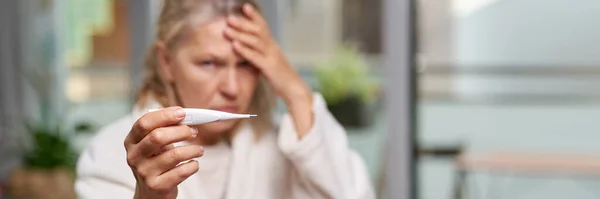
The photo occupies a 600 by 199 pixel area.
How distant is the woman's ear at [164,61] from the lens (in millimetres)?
546

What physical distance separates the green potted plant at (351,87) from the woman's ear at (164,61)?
1083 millimetres

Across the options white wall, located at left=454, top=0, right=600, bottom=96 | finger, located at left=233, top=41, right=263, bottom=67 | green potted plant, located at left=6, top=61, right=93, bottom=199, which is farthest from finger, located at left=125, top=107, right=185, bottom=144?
green potted plant, located at left=6, top=61, right=93, bottom=199

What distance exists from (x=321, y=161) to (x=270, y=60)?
9 cm

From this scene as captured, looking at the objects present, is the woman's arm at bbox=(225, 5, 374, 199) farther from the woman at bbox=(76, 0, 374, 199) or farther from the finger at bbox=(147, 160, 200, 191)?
the finger at bbox=(147, 160, 200, 191)

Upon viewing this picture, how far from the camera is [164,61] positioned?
1.81ft

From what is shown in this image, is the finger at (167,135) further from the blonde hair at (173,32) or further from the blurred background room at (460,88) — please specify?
the blurred background room at (460,88)

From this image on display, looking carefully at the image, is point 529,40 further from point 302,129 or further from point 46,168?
point 46,168

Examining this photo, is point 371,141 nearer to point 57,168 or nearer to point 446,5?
point 446,5

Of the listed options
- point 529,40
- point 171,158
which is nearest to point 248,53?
point 171,158

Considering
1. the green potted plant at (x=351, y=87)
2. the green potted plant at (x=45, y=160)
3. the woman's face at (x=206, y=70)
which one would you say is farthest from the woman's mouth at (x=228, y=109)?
the green potted plant at (x=45, y=160)

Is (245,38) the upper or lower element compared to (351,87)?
upper

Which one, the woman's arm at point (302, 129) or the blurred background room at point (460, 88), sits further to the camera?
the blurred background room at point (460, 88)

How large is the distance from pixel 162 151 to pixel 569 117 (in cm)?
120

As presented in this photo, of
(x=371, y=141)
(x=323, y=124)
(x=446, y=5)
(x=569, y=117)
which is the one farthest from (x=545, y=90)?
(x=323, y=124)
